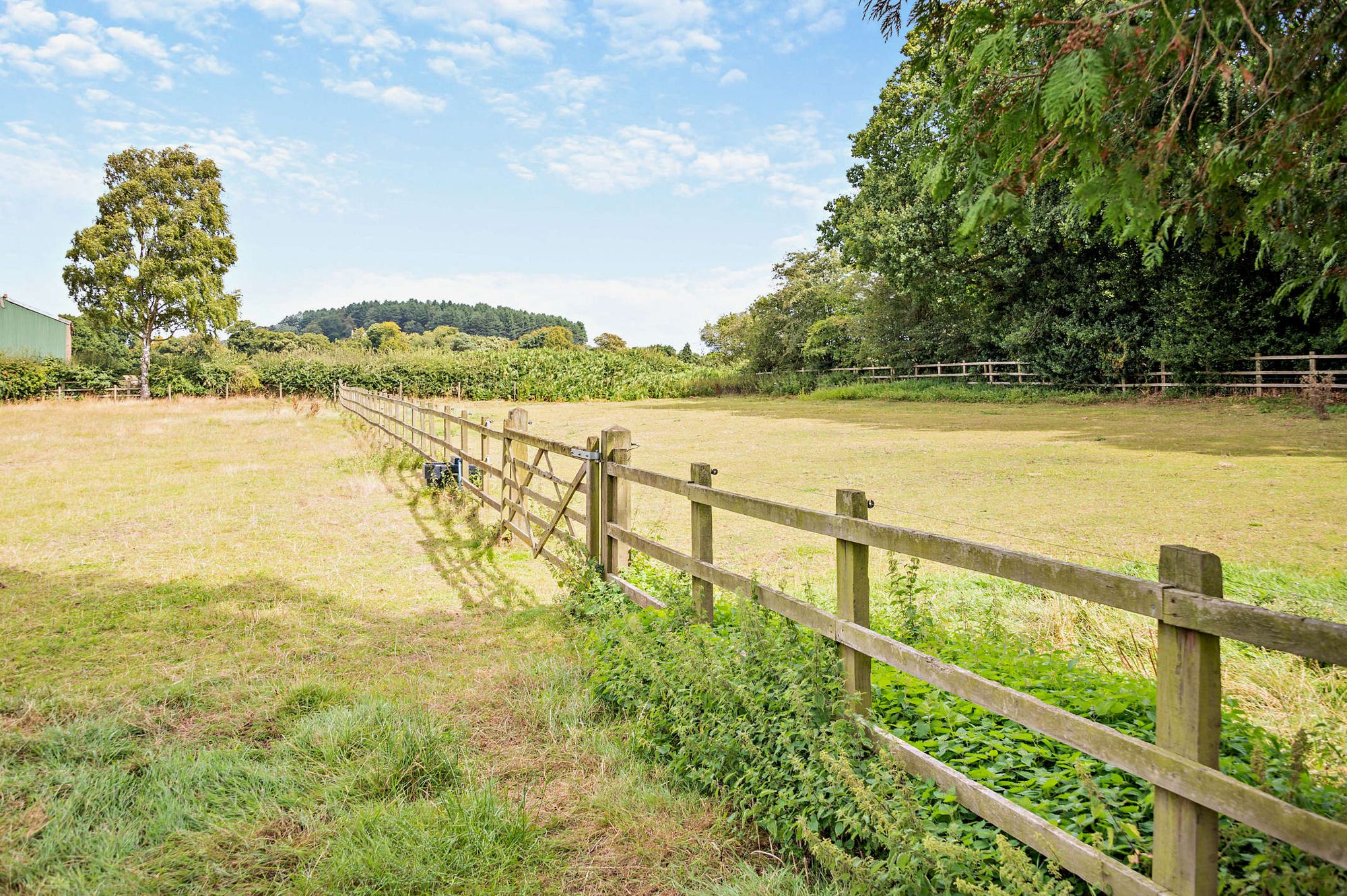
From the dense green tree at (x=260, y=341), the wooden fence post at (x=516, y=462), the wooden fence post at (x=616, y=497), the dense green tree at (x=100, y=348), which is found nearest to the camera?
the wooden fence post at (x=616, y=497)

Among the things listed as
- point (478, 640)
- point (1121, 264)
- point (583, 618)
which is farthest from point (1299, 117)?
point (1121, 264)

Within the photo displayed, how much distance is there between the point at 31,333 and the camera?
4344cm

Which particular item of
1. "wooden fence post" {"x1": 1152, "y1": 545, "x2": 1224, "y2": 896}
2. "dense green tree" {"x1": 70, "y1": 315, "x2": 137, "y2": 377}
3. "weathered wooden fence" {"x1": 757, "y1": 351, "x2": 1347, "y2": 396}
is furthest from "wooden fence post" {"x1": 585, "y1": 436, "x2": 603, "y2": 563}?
"dense green tree" {"x1": 70, "y1": 315, "x2": 137, "y2": 377}

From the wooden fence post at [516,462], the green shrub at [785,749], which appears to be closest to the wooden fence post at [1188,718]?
the green shrub at [785,749]

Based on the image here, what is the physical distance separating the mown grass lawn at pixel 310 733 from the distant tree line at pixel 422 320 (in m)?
114

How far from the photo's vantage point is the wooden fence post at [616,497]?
225 inches

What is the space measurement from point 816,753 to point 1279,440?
17764 millimetres

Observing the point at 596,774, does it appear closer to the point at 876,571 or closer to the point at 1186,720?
the point at 1186,720

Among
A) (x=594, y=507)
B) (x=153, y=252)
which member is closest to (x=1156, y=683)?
(x=594, y=507)

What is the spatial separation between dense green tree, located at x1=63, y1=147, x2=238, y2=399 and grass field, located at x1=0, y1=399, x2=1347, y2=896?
33.1 m

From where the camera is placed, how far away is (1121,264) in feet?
91.6

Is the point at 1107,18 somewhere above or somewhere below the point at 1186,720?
above

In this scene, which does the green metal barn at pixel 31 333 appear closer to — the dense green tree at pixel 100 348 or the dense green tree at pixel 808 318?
the dense green tree at pixel 100 348

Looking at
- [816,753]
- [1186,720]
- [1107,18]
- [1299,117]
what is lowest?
[816,753]
